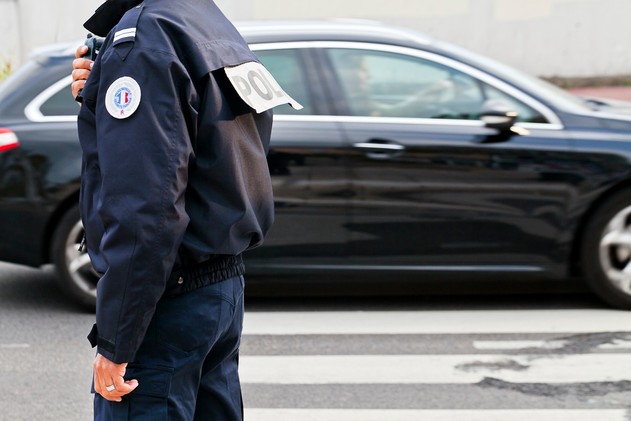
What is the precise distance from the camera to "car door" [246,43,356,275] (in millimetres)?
5754

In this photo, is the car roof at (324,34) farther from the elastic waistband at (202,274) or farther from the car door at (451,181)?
the elastic waistband at (202,274)

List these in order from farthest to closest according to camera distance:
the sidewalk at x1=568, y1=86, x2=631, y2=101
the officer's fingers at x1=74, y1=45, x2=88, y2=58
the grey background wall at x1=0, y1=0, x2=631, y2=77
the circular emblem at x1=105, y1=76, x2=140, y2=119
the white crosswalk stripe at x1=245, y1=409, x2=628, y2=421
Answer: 1. the grey background wall at x1=0, y1=0, x2=631, y2=77
2. the sidewalk at x1=568, y1=86, x2=631, y2=101
3. the white crosswalk stripe at x1=245, y1=409, x2=628, y2=421
4. the officer's fingers at x1=74, y1=45, x2=88, y2=58
5. the circular emblem at x1=105, y1=76, x2=140, y2=119

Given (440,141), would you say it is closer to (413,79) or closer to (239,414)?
(413,79)

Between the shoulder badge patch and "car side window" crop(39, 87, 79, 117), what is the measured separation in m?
3.46

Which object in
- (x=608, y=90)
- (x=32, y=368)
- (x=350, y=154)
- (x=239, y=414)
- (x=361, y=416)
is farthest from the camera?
(x=608, y=90)

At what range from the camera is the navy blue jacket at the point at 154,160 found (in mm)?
2297

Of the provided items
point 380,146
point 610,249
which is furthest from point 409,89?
point 610,249

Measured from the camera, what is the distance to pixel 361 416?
14.5 feet

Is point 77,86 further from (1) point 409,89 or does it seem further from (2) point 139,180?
(1) point 409,89

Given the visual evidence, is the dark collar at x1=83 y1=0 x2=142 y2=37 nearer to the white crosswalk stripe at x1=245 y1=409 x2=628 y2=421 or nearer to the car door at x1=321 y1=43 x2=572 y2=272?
the white crosswalk stripe at x1=245 y1=409 x2=628 y2=421

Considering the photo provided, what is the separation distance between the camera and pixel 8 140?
588 centimetres

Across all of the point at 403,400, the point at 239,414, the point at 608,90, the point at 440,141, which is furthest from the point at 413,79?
the point at 608,90

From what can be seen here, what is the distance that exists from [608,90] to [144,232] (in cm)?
1424

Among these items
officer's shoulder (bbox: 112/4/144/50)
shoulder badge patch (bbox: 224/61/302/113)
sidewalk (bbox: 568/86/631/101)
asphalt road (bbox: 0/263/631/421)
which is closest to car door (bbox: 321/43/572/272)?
asphalt road (bbox: 0/263/631/421)
